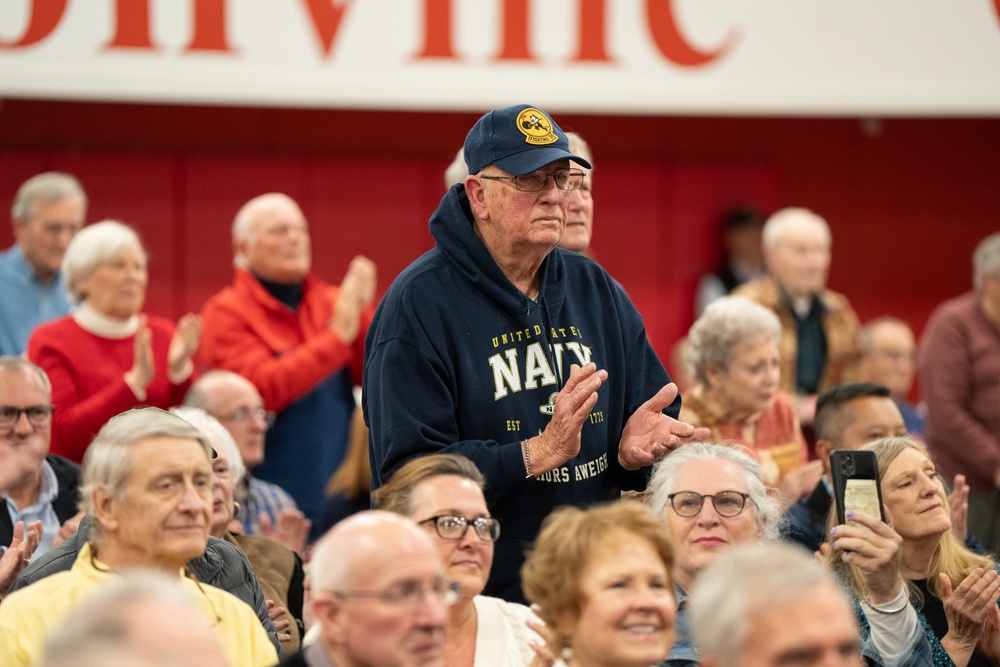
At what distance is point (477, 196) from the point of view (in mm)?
2959

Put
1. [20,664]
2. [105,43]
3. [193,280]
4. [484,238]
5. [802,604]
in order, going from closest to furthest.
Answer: [802,604] < [20,664] < [484,238] < [105,43] < [193,280]

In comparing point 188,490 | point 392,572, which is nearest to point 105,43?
point 188,490

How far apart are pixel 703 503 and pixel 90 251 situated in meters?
2.20

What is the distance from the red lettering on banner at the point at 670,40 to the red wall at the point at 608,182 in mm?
1084

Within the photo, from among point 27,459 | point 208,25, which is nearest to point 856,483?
point 27,459

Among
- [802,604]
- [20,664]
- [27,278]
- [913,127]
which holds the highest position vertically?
[913,127]

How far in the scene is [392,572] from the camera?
2.08 meters

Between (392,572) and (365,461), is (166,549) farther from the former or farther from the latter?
(365,461)

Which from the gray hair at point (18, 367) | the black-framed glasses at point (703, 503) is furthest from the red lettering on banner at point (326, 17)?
the black-framed glasses at point (703, 503)

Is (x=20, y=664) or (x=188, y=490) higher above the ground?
(x=188, y=490)

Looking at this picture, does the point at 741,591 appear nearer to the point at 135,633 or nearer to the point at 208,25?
the point at 135,633

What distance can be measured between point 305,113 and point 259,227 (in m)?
2.04

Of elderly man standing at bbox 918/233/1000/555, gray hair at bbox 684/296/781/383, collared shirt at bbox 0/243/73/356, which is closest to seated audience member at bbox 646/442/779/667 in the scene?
gray hair at bbox 684/296/781/383

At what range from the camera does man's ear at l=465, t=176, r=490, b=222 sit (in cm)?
294
